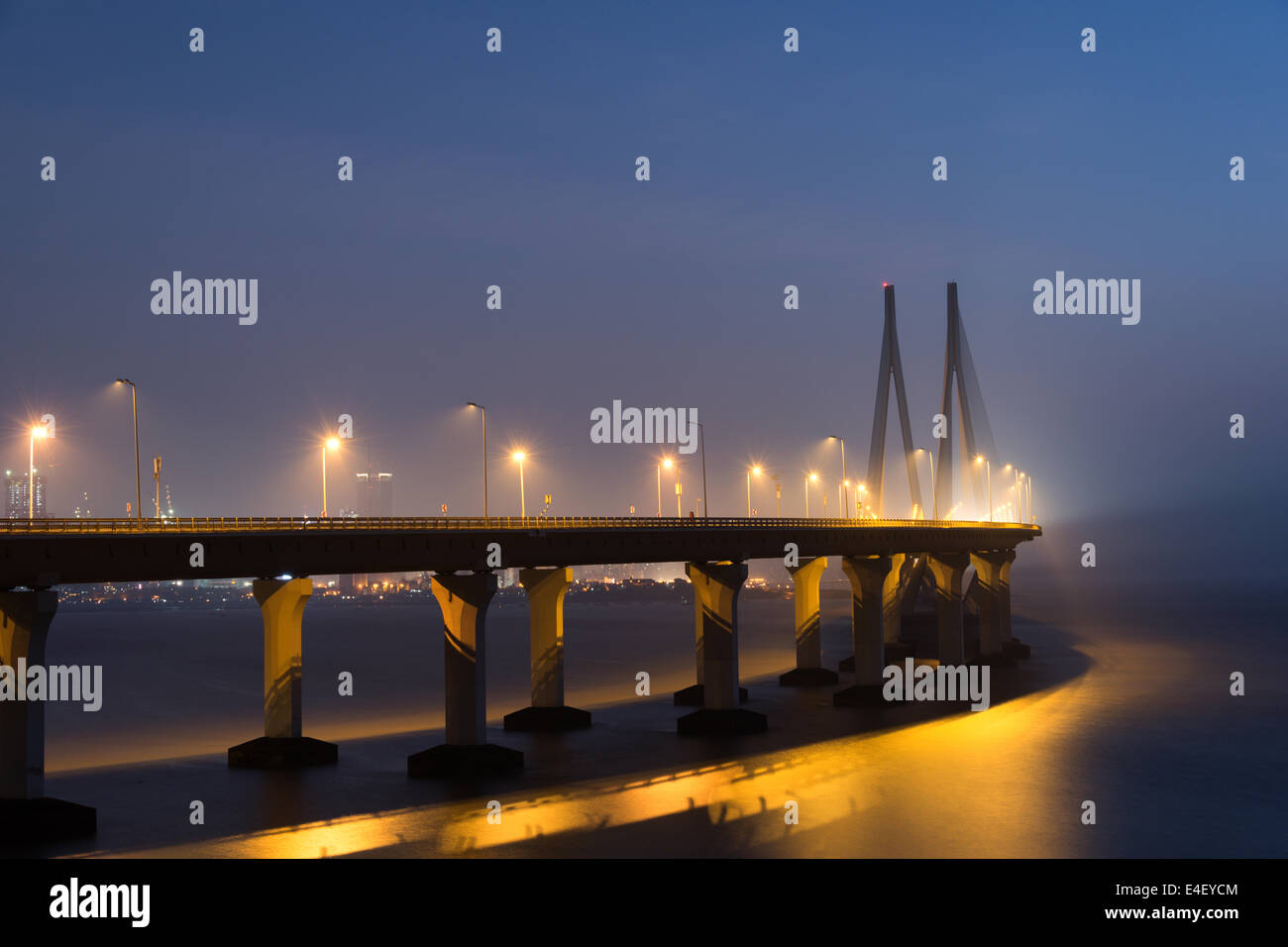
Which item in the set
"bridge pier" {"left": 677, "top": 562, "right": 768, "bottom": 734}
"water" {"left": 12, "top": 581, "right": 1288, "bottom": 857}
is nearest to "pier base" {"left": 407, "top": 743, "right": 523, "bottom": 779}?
"water" {"left": 12, "top": 581, "right": 1288, "bottom": 857}

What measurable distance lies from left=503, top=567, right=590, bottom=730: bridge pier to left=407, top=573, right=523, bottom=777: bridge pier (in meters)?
10.1

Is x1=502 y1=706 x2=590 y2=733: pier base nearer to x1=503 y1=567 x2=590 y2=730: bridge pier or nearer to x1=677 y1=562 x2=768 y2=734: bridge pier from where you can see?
x1=503 y1=567 x2=590 y2=730: bridge pier

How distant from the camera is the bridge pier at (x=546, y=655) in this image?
219 ft

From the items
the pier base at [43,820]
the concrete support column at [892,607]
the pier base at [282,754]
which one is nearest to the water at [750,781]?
the pier base at [43,820]

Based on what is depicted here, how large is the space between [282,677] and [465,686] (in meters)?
8.11

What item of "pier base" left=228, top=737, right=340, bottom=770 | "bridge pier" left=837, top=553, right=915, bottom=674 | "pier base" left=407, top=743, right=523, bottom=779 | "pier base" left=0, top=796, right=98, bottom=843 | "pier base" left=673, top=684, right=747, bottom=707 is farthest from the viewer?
"bridge pier" left=837, top=553, right=915, bottom=674

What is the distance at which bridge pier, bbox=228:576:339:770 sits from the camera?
180ft

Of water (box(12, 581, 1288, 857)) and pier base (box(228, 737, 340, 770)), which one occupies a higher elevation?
pier base (box(228, 737, 340, 770))

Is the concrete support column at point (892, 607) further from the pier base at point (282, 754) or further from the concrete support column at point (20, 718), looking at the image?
the concrete support column at point (20, 718)

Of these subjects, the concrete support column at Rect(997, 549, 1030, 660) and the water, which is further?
the concrete support column at Rect(997, 549, 1030, 660)
